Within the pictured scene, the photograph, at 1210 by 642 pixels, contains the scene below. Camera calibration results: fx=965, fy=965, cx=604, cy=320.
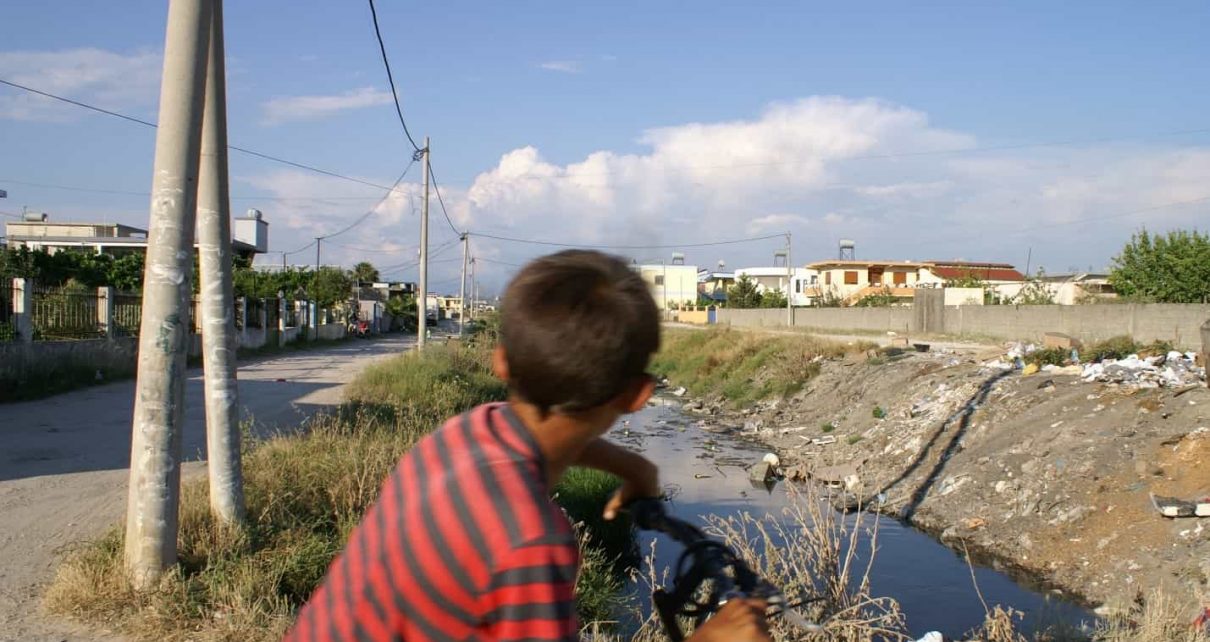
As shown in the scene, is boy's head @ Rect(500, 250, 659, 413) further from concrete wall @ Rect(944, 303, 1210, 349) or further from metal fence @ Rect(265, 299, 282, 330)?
metal fence @ Rect(265, 299, 282, 330)

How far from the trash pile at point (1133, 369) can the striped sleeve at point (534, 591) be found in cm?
1365

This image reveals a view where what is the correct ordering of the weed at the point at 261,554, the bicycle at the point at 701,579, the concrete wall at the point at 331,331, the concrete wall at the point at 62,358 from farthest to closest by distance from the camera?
1. the concrete wall at the point at 331,331
2. the concrete wall at the point at 62,358
3. the weed at the point at 261,554
4. the bicycle at the point at 701,579

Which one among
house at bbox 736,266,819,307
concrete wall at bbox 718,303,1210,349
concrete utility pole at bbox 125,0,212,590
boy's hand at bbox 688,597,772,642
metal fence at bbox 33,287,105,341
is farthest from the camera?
house at bbox 736,266,819,307

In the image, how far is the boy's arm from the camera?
74.1 inches

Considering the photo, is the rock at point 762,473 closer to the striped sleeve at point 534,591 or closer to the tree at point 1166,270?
the striped sleeve at point 534,591

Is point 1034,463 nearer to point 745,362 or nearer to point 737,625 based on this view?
point 737,625

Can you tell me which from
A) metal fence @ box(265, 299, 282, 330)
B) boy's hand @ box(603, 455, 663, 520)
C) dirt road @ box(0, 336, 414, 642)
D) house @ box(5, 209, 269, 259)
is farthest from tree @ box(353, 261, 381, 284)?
boy's hand @ box(603, 455, 663, 520)

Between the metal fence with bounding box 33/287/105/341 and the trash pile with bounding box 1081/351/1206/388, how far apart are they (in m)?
17.6

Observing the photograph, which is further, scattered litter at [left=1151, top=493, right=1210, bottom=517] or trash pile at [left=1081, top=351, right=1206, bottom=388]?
trash pile at [left=1081, top=351, right=1206, bottom=388]

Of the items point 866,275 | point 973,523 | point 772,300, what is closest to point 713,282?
point 866,275

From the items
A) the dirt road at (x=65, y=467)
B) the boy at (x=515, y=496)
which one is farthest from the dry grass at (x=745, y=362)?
the boy at (x=515, y=496)

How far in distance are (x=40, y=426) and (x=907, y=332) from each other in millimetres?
31621

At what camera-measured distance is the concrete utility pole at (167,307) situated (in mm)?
4770

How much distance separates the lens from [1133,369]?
14547 mm
